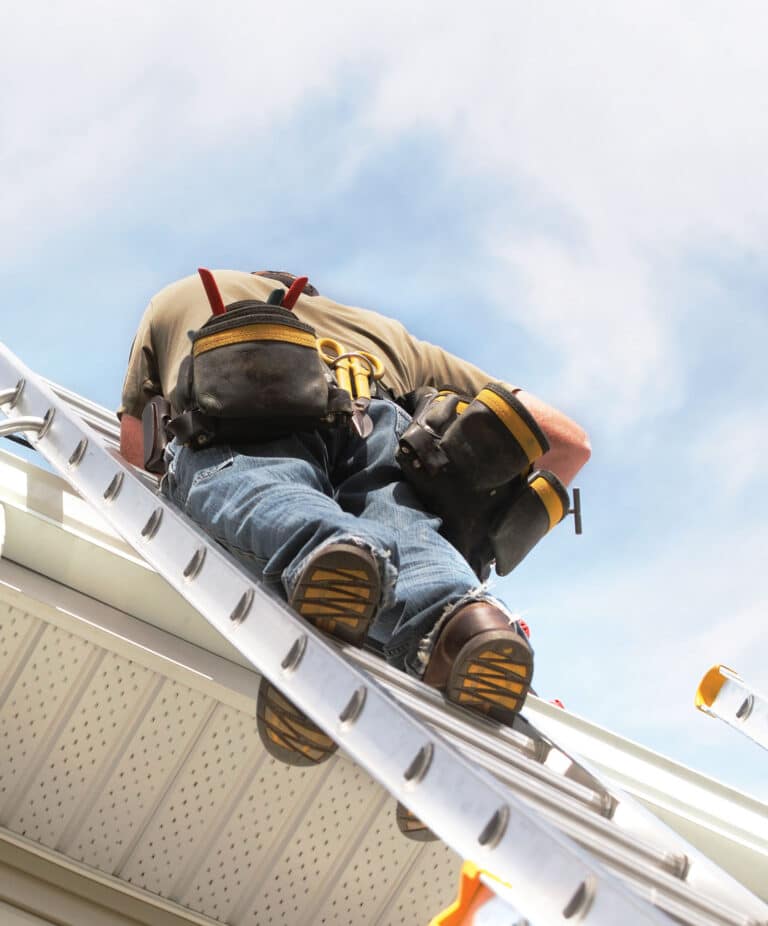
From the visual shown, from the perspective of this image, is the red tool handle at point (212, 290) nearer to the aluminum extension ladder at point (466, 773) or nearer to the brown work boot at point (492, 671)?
the aluminum extension ladder at point (466, 773)

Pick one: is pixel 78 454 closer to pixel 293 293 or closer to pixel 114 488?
pixel 114 488

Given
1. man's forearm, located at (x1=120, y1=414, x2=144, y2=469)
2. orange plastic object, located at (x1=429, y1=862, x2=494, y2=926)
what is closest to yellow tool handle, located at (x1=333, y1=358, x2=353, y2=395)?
man's forearm, located at (x1=120, y1=414, x2=144, y2=469)

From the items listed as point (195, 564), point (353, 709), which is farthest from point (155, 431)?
point (353, 709)

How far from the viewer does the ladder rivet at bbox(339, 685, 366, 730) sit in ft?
4.81

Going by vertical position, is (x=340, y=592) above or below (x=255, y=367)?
below

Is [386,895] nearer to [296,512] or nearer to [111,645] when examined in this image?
[111,645]

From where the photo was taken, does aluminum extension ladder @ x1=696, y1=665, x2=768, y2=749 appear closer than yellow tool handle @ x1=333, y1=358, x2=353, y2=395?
Yes

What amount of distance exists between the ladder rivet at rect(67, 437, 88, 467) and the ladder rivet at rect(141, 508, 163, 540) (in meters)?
0.30

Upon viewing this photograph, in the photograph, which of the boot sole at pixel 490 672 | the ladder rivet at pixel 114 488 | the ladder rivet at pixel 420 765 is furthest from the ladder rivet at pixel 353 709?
the ladder rivet at pixel 114 488

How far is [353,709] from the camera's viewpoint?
1.47 m

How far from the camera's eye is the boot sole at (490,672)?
1811mm

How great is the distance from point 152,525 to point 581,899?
986 millimetres

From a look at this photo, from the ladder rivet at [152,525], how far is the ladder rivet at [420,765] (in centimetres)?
68

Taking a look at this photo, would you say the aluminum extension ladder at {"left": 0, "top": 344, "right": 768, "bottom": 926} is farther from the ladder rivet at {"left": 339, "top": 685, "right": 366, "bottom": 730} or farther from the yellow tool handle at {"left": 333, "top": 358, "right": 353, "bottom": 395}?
the yellow tool handle at {"left": 333, "top": 358, "right": 353, "bottom": 395}
